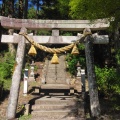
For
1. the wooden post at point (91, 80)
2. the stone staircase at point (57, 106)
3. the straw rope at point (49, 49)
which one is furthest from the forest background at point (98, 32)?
the stone staircase at point (57, 106)

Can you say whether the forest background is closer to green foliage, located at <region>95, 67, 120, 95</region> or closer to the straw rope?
green foliage, located at <region>95, 67, 120, 95</region>

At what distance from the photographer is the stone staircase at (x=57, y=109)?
9.67 metres

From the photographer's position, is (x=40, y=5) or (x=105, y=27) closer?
(x=105, y=27)

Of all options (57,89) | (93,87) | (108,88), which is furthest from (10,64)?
(93,87)

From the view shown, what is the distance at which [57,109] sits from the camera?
1037 cm

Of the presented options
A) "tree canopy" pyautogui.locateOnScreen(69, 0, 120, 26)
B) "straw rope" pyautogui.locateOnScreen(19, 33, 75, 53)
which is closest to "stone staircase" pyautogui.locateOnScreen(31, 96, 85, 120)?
"straw rope" pyautogui.locateOnScreen(19, 33, 75, 53)

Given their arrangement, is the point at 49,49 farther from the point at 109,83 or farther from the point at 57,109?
the point at 109,83

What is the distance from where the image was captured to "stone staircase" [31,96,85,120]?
9672 mm

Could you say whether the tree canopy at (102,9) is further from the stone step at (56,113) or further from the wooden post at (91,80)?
the stone step at (56,113)

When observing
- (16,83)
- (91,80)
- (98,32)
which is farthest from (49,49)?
(98,32)

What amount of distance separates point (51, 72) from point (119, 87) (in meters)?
8.55

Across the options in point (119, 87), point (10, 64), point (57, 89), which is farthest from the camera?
point (10, 64)

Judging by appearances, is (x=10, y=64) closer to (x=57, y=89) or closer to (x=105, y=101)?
(x=57, y=89)

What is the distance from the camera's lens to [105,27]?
998cm
